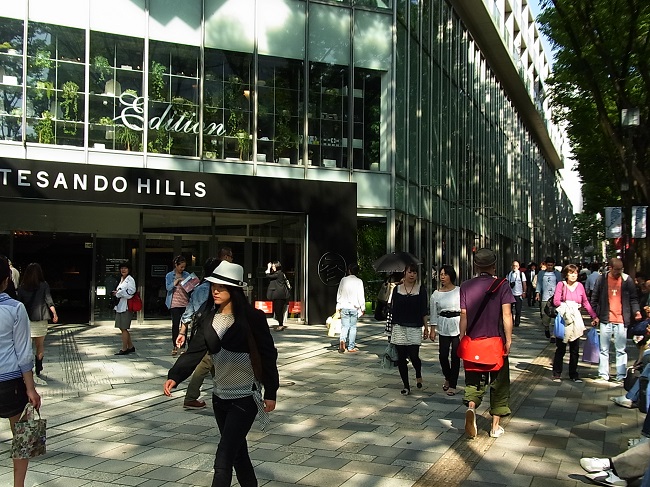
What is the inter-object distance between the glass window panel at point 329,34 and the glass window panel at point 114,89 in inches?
188

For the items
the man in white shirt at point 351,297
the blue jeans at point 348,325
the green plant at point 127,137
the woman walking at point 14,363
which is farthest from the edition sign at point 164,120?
the woman walking at point 14,363

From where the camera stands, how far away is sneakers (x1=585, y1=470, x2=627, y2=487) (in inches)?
201

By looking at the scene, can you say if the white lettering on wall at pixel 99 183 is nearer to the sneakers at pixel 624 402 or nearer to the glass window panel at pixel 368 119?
the glass window panel at pixel 368 119

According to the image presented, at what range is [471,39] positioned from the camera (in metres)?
32.9

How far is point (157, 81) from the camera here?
1770 centimetres

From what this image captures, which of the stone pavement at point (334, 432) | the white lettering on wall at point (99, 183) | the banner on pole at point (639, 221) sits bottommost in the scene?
the stone pavement at point (334, 432)

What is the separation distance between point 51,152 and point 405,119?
1083 cm

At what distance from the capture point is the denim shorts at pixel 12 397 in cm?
448

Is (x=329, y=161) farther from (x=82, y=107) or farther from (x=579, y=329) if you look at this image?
(x=579, y=329)

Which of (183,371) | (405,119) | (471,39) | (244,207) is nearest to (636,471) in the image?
(183,371)

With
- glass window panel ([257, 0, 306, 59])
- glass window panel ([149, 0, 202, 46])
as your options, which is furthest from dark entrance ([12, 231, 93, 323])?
glass window panel ([257, 0, 306, 59])

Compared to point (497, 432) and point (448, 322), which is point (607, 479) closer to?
point (497, 432)

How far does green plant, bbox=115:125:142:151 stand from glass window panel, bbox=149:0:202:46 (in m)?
2.50

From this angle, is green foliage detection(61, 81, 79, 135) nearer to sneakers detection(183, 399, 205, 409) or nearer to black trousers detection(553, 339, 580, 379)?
sneakers detection(183, 399, 205, 409)
